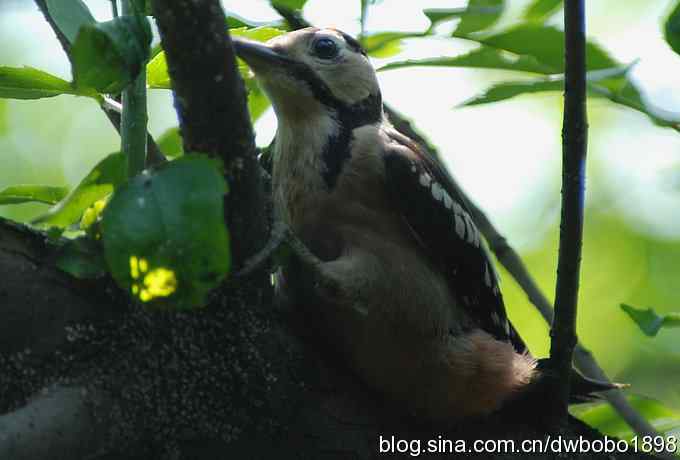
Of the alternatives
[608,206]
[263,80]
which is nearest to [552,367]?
[263,80]

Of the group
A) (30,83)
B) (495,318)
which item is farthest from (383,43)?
(30,83)

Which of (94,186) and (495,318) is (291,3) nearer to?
(94,186)

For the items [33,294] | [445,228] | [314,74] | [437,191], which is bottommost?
[445,228]

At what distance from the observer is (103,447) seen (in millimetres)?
2670

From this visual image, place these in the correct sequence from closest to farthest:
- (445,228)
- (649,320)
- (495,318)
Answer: (649,320) → (445,228) → (495,318)

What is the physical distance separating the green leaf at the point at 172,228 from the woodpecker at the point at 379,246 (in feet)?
3.64

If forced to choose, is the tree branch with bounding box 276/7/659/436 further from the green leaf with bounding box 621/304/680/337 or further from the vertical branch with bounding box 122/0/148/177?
the vertical branch with bounding box 122/0/148/177

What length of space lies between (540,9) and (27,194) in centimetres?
197

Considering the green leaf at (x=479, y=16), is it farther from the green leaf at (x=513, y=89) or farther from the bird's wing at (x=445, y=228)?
the bird's wing at (x=445, y=228)

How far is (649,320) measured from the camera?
3.12 m

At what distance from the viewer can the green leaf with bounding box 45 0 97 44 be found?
277 cm

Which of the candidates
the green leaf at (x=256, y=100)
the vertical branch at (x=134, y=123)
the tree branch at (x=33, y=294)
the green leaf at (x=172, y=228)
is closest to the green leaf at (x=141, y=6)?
the vertical branch at (x=134, y=123)

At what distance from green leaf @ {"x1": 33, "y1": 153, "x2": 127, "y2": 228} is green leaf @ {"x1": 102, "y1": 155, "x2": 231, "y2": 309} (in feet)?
0.58

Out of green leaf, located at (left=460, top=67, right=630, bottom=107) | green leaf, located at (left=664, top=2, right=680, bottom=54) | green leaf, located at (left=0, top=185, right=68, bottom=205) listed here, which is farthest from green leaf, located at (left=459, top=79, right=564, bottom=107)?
green leaf, located at (left=0, top=185, right=68, bottom=205)
